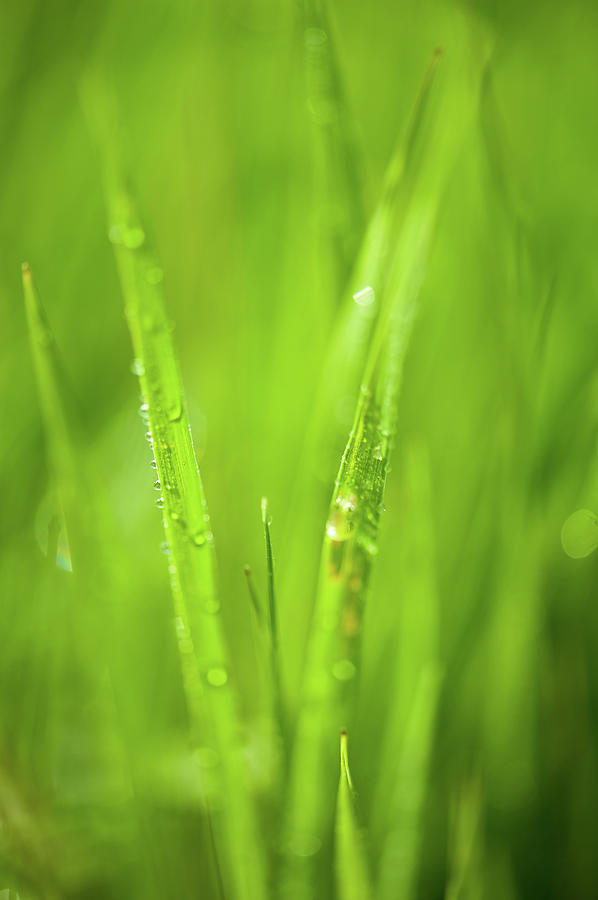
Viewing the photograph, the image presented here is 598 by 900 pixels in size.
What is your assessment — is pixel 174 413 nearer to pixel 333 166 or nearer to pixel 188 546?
pixel 188 546

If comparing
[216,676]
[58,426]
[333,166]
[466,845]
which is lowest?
[466,845]

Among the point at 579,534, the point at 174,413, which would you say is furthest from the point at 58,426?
the point at 579,534

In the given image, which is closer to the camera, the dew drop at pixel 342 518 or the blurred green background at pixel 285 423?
the dew drop at pixel 342 518

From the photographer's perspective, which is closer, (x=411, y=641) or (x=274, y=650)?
(x=274, y=650)

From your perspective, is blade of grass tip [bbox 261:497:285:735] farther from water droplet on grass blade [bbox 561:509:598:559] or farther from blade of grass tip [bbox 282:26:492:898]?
water droplet on grass blade [bbox 561:509:598:559]

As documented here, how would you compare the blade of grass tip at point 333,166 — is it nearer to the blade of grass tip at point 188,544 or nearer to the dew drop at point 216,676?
the blade of grass tip at point 188,544

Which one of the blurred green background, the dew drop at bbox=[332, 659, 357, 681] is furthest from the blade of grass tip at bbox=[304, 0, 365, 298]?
the dew drop at bbox=[332, 659, 357, 681]

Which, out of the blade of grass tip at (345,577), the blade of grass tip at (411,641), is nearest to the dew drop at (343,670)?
the blade of grass tip at (345,577)

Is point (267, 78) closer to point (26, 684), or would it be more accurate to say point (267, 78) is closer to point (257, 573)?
point (257, 573)
